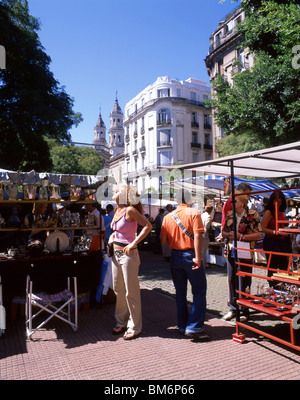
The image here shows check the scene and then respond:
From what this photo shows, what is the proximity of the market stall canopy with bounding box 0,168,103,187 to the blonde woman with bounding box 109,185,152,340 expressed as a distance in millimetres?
1722

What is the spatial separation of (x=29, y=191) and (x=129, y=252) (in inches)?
101

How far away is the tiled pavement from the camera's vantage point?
3426 mm

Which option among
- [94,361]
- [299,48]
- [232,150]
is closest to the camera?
[94,361]

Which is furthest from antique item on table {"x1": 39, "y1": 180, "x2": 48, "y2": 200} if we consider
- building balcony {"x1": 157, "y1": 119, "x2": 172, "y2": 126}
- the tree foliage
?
building balcony {"x1": 157, "y1": 119, "x2": 172, "y2": 126}

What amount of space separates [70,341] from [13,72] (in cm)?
1333

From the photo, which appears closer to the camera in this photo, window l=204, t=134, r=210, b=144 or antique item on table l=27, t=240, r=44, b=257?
antique item on table l=27, t=240, r=44, b=257

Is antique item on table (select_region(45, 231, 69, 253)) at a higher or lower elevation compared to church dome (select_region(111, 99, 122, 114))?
lower

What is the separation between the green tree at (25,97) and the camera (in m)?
13.9

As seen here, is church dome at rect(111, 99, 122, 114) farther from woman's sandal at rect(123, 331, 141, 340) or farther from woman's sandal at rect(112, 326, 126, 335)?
woman's sandal at rect(123, 331, 141, 340)

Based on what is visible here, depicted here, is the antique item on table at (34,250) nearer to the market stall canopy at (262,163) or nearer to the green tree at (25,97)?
the market stall canopy at (262,163)

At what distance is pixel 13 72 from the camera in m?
14.3

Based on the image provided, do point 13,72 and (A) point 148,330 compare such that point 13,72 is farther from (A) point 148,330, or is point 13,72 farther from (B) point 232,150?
(B) point 232,150

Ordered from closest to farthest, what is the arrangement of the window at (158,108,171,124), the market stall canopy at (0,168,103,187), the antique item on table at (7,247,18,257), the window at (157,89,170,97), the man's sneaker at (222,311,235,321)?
the man's sneaker at (222,311,235,321) < the market stall canopy at (0,168,103,187) < the antique item on table at (7,247,18,257) < the window at (158,108,171,124) < the window at (157,89,170,97)
